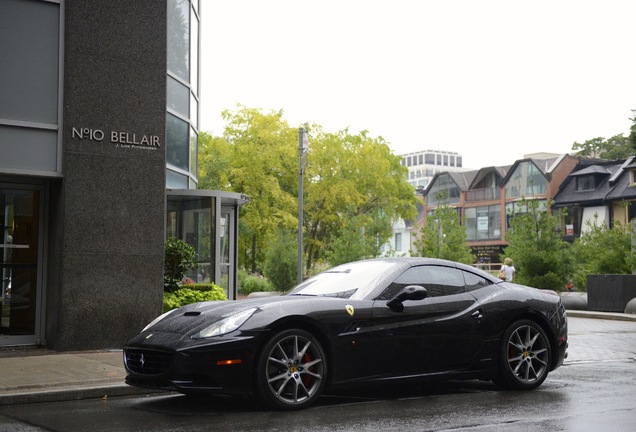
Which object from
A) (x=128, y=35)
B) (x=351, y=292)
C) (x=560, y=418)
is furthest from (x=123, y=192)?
(x=560, y=418)

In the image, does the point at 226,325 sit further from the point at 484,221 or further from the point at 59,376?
the point at 484,221

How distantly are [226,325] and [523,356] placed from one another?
338 centimetres

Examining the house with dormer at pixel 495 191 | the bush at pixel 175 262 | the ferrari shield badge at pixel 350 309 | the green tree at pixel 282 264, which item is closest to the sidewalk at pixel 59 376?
the ferrari shield badge at pixel 350 309

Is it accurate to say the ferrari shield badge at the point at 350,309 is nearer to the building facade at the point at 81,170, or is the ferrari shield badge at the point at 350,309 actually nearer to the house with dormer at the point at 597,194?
the building facade at the point at 81,170

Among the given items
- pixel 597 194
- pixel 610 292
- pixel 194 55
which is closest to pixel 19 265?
pixel 194 55

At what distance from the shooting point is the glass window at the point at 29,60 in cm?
1223

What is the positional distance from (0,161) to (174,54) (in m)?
5.40

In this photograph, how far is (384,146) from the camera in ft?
179

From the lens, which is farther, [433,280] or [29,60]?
[29,60]

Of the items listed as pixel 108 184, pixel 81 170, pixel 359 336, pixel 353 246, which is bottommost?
pixel 359 336

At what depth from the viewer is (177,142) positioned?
16.8m

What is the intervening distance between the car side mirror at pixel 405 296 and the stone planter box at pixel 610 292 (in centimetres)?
2145

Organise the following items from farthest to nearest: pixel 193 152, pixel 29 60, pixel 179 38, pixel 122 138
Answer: pixel 193 152
pixel 179 38
pixel 122 138
pixel 29 60

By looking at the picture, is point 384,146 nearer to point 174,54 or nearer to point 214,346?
point 174,54
